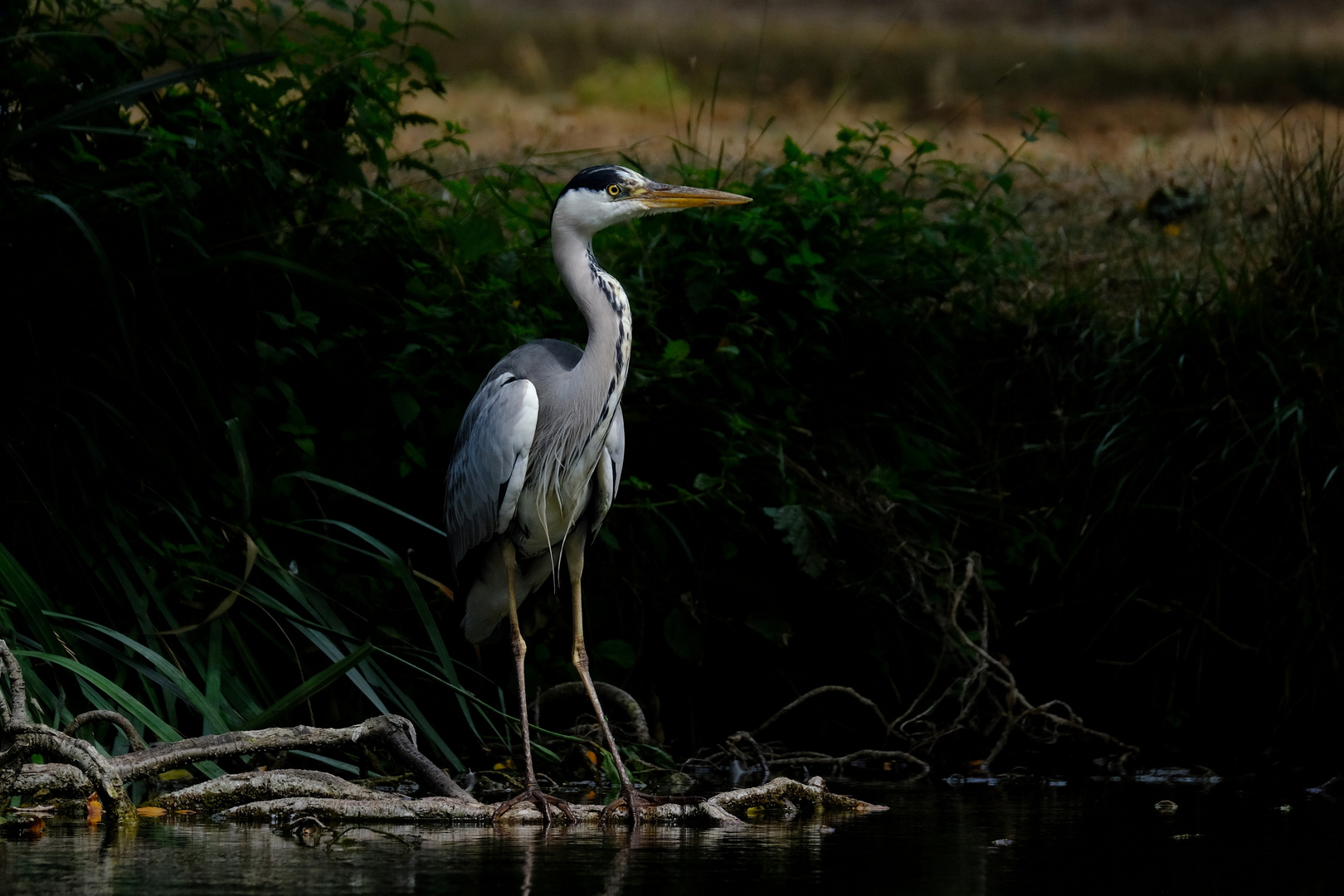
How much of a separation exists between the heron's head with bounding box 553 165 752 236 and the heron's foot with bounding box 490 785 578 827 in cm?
183

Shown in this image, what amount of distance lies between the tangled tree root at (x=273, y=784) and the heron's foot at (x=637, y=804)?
0.02m

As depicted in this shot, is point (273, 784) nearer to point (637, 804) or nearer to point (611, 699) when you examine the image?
point (637, 804)

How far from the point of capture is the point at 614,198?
479 cm

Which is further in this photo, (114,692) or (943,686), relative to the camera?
(943,686)

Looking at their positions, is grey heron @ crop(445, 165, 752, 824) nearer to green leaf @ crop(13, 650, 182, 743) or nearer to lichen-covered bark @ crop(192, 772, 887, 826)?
lichen-covered bark @ crop(192, 772, 887, 826)

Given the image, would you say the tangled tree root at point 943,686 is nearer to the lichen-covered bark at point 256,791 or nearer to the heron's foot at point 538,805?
the heron's foot at point 538,805

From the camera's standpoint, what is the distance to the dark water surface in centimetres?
288

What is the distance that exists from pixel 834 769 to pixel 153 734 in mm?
2356

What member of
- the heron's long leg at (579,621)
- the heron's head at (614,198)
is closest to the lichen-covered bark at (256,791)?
the heron's long leg at (579,621)

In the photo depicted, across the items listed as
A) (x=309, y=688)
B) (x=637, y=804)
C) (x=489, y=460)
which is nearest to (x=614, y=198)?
(x=489, y=460)

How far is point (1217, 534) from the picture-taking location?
5656mm

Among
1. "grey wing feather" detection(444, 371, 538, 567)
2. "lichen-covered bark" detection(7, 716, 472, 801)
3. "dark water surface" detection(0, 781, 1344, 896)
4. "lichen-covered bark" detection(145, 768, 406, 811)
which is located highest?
"grey wing feather" detection(444, 371, 538, 567)

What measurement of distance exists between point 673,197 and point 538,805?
202 cm

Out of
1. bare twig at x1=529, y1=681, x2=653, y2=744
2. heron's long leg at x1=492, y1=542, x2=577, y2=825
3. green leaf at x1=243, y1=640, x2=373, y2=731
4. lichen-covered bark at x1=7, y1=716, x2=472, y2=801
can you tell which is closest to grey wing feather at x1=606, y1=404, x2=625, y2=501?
heron's long leg at x1=492, y1=542, x2=577, y2=825
